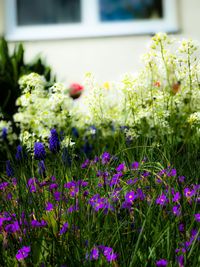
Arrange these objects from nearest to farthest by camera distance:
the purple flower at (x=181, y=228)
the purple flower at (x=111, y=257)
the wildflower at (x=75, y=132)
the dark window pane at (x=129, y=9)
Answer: the purple flower at (x=111, y=257) → the purple flower at (x=181, y=228) → the wildflower at (x=75, y=132) → the dark window pane at (x=129, y=9)

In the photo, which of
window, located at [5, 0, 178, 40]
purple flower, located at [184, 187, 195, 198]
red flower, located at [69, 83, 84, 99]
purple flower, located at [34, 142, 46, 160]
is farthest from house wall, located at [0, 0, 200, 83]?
purple flower, located at [184, 187, 195, 198]

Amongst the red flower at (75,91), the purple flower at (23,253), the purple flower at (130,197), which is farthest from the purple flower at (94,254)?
the red flower at (75,91)

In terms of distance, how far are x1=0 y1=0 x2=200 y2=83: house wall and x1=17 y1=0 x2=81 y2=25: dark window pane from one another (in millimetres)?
359

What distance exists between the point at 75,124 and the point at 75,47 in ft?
9.58

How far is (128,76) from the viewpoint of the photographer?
10.4 ft

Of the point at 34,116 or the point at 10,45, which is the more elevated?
→ the point at 10,45

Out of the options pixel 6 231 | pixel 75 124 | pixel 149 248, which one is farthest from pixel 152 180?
pixel 75 124

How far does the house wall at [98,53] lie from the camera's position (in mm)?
6762

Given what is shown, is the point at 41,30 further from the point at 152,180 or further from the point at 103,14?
the point at 152,180

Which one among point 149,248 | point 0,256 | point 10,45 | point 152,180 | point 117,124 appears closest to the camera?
point 149,248

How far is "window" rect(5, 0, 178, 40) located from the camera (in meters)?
6.84

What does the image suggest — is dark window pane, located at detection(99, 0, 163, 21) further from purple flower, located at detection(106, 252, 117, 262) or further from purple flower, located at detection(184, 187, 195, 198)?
purple flower, located at detection(106, 252, 117, 262)

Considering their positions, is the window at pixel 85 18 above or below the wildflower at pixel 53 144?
above

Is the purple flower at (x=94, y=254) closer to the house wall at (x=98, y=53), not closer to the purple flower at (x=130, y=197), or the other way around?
the purple flower at (x=130, y=197)
